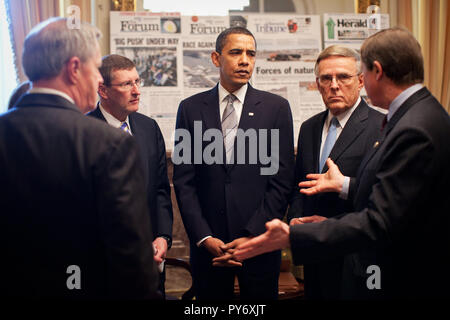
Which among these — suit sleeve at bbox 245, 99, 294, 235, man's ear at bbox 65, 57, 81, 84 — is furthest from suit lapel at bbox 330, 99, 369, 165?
man's ear at bbox 65, 57, 81, 84

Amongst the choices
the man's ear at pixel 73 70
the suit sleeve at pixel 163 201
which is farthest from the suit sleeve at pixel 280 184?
the man's ear at pixel 73 70

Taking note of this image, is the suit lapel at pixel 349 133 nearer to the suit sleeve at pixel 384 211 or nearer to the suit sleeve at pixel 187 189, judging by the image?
the suit sleeve at pixel 384 211

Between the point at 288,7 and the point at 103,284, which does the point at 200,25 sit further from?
the point at 103,284

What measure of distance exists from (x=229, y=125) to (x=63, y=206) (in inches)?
54.2

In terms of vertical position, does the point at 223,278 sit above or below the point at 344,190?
below

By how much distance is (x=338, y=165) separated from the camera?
233cm

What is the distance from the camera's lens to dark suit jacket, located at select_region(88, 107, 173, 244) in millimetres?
2459

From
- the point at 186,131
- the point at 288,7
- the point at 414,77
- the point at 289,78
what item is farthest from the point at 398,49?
the point at 288,7

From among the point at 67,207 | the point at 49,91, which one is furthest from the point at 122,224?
the point at 49,91

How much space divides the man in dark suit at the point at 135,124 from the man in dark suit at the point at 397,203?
788mm

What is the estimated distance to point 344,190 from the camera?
6.97ft

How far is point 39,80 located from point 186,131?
122 centimetres

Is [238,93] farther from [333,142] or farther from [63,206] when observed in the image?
[63,206]

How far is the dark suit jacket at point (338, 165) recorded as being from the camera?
2.30 meters
